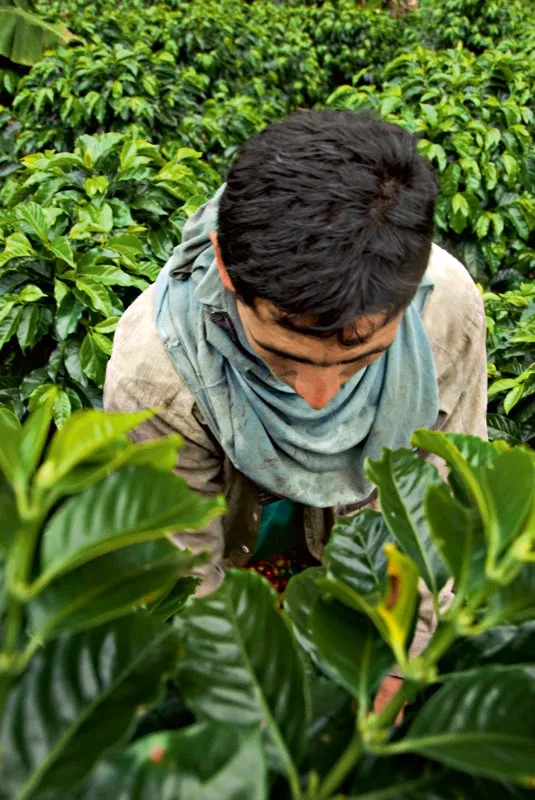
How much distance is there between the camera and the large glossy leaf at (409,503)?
0.61m

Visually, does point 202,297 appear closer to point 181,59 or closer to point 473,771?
point 473,771

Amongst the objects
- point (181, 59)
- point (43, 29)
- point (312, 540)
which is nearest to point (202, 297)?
point (312, 540)

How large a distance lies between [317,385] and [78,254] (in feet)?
3.87

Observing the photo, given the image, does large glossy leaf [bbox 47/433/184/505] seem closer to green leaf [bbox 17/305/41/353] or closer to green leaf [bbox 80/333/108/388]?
green leaf [bbox 80/333/108/388]

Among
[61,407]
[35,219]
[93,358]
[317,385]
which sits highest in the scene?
[317,385]

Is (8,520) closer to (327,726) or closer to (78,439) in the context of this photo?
(78,439)

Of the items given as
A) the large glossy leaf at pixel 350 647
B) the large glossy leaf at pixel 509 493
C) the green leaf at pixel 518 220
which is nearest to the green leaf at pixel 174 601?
the large glossy leaf at pixel 350 647

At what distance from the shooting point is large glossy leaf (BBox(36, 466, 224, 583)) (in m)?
0.46

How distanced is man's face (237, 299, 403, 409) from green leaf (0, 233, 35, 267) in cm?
103

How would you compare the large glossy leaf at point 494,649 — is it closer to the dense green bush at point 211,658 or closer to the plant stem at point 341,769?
Result: the dense green bush at point 211,658

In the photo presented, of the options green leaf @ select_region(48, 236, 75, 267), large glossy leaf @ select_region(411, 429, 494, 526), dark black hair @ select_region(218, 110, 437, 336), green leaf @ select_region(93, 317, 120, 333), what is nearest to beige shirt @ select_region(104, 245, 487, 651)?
dark black hair @ select_region(218, 110, 437, 336)

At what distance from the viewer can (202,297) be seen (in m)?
1.19

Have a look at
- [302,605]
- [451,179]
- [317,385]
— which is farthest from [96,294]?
[451,179]

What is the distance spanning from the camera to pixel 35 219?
1967mm
